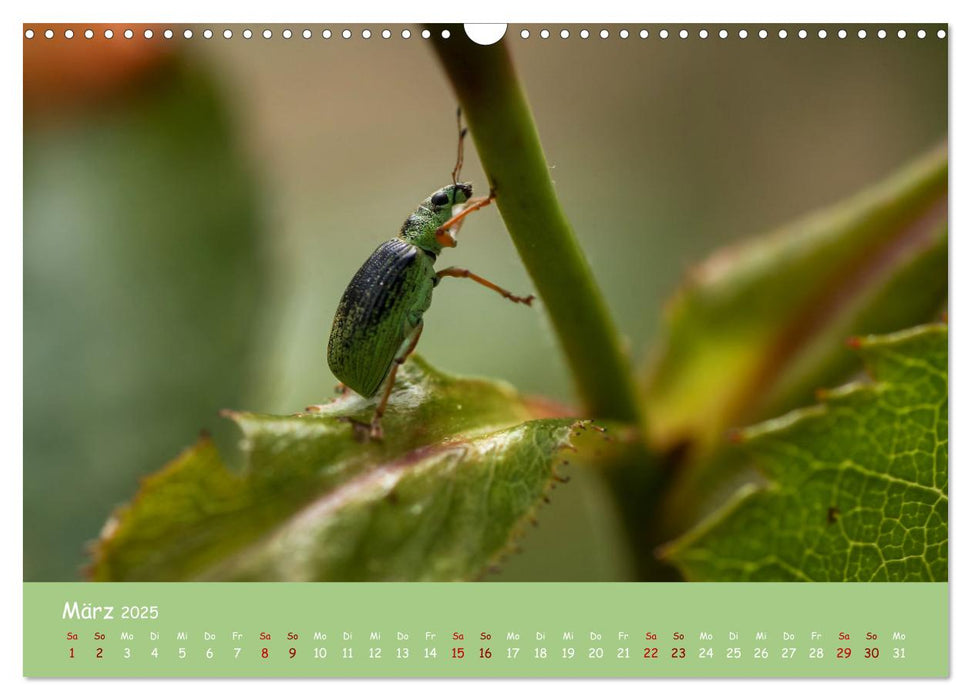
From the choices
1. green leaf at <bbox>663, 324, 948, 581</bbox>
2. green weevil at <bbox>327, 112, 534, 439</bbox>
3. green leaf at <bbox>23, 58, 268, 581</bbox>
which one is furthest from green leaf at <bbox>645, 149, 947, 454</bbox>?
green leaf at <bbox>23, 58, 268, 581</bbox>

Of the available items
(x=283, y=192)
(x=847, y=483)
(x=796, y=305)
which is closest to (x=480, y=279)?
(x=796, y=305)

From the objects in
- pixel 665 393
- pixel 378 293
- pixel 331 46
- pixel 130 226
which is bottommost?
pixel 665 393

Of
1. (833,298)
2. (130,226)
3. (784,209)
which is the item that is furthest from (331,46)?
(784,209)

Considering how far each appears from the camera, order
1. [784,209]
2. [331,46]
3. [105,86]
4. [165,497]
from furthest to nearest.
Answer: [784,209] < [105,86] < [331,46] < [165,497]

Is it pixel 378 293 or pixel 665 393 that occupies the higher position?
pixel 378 293

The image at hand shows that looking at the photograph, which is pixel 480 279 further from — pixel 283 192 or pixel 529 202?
pixel 283 192

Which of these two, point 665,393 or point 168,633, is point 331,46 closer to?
point 665,393

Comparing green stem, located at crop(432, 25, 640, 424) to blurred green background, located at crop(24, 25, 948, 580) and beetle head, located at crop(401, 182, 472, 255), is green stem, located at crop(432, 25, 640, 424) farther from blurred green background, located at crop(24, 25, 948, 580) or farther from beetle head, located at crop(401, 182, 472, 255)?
beetle head, located at crop(401, 182, 472, 255)
